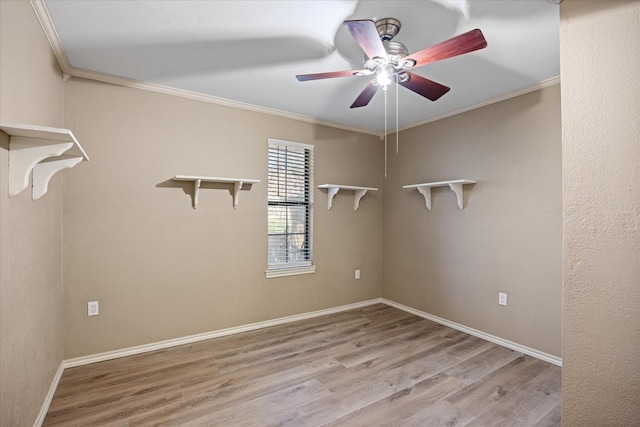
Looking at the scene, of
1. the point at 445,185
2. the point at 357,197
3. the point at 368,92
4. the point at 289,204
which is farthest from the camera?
the point at 357,197

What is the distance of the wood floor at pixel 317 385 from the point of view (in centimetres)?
198

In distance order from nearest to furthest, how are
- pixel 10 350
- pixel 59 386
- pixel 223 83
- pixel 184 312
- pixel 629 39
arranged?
pixel 629 39 < pixel 10 350 < pixel 59 386 < pixel 223 83 < pixel 184 312

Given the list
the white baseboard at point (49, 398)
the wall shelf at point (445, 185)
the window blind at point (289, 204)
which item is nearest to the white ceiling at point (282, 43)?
the window blind at point (289, 204)

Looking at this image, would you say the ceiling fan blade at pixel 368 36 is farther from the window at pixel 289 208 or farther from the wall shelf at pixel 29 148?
the window at pixel 289 208

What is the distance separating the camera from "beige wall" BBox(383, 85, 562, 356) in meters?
2.75

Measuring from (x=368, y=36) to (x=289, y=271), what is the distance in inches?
106

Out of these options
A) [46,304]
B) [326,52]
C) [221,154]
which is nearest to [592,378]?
[326,52]

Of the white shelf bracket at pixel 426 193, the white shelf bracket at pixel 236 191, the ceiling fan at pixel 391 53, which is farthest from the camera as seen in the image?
the white shelf bracket at pixel 426 193

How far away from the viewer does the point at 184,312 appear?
3.04 metres

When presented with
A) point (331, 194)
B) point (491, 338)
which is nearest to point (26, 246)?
point (331, 194)

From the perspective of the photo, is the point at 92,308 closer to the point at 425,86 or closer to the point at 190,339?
the point at 190,339

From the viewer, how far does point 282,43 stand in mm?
Result: 2180

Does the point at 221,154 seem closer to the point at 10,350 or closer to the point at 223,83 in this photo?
the point at 223,83

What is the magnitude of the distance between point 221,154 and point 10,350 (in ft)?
7.29
